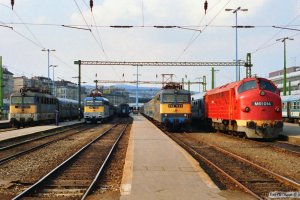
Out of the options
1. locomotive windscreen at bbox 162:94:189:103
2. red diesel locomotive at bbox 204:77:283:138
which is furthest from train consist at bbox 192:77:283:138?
locomotive windscreen at bbox 162:94:189:103

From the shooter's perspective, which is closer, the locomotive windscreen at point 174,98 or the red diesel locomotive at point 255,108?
the red diesel locomotive at point 255,108

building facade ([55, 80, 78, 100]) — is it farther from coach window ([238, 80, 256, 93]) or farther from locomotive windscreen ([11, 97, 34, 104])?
coach window ([238, 80, 256, 93])

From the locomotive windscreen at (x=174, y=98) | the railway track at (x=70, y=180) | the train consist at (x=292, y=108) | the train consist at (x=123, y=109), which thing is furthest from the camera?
the train consist at (x=123, y=109)

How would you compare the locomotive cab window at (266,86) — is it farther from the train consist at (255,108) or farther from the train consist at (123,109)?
the train consist at (123,109)

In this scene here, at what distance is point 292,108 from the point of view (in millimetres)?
44969

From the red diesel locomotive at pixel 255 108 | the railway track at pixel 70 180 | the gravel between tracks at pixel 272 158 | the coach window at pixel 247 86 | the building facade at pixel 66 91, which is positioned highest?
the building facade at pixel 66 91

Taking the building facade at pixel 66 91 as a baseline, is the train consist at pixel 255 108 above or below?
below

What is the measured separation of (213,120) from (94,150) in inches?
522

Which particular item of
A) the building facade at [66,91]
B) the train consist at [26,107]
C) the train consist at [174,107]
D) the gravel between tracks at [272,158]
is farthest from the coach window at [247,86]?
A: the building facade at [66,91]

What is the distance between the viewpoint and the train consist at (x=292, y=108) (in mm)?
42900

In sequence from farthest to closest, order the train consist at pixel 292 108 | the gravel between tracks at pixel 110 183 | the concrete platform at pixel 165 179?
the train consist at pixel 292 108, the gravel between tracks at pixel 110 183, the concrete platform at pixel 165 179

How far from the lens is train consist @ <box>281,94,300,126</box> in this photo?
141 feet

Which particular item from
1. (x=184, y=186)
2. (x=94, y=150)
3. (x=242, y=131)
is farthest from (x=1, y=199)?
(x=242, y=131)

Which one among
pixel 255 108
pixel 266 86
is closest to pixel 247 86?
pixel 266 86
